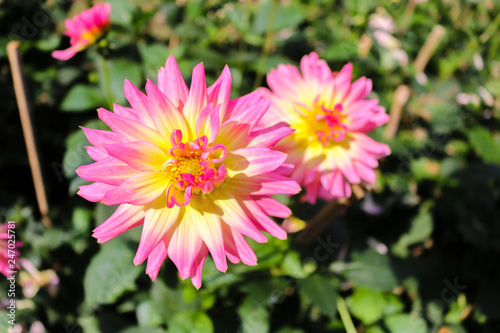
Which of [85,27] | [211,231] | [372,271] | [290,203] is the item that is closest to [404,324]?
[372,271]

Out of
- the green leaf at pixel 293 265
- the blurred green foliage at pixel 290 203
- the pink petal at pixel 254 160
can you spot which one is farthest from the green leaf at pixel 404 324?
the pink petal at pixel 254 160

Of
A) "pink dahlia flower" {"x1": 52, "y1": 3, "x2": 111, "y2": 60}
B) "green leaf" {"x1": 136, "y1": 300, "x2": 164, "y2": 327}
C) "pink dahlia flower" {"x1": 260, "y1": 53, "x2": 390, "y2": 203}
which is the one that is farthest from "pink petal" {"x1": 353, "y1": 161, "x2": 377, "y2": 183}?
"pink dahlia flower" {"x1": 52, "y1": 3, "x2": 111, "y2": 60}

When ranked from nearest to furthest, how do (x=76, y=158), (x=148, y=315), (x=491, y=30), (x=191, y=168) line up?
(x=191, y=168), (x=76, y=158), (x=148, y=315), (x=491, y=30)

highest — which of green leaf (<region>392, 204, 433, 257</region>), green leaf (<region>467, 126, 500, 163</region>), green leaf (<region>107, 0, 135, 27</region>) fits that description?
green leaf (<region>107, 0, 135, 27</region>)

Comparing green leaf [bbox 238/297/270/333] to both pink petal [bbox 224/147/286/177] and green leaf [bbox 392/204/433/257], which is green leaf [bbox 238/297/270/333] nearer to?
pink petal [bbox 224/147/286/177]

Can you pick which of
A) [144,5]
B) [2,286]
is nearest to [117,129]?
[2,286]

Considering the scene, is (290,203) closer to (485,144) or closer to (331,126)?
(331,126)

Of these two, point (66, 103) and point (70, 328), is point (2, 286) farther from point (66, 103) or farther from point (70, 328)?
point (66, 103)
